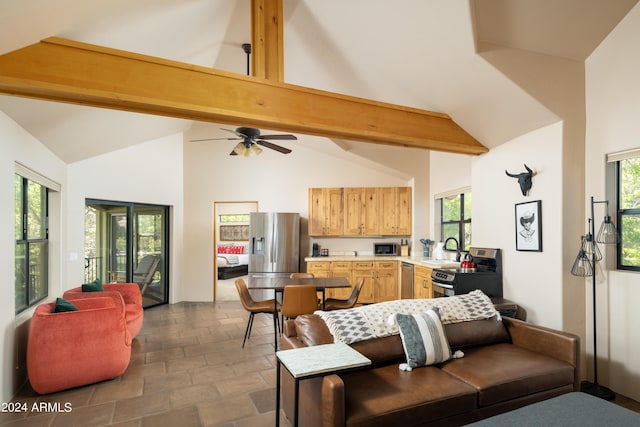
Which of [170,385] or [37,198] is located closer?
[170,385]

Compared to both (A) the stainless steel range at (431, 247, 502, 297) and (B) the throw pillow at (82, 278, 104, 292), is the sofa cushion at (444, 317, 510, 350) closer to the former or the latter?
(A) the stainless steel range at (431, 247, 502, 297)

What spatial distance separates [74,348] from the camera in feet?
10.2

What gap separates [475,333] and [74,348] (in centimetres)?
352

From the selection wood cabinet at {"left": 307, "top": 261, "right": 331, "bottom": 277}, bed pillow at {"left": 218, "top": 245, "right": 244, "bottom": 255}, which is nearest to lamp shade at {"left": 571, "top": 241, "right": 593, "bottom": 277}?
wood cabinet at {"left": 307, "top": 261, "right": 331, "bottom": 277}

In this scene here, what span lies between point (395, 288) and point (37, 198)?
5.41m

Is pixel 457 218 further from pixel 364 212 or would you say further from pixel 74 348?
pixel 74 348

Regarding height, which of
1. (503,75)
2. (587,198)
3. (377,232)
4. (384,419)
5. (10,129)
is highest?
(503,75)

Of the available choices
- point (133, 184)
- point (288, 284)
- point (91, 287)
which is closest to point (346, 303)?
point (288, 284)

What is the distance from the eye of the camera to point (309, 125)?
308 cm

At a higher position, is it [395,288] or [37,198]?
[37,198]

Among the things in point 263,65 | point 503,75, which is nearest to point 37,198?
point 263,65

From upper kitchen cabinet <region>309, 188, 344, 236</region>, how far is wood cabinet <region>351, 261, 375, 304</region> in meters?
0.74

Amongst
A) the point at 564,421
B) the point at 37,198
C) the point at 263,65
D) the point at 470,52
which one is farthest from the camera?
the point at 37,198

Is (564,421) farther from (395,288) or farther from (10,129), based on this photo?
(395,288)
